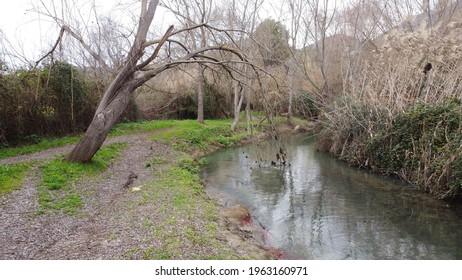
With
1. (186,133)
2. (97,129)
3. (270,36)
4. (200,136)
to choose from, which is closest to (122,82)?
(97,129)

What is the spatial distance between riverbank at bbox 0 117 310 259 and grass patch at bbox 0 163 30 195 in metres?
0.02

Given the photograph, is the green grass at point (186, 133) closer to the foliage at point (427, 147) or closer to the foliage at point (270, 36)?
the foliage at point (270, 36)

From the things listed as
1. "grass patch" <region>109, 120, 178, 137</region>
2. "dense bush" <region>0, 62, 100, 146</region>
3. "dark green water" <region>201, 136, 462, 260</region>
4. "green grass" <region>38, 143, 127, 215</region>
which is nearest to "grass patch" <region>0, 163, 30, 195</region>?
"green grass" <region>38, 143, 127, 215</region>

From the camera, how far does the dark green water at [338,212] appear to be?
22.8 feet

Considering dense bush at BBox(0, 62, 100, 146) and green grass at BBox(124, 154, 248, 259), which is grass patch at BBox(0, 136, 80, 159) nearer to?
dense bush at BBox(0, 62, 100, 146)

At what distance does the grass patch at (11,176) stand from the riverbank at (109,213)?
0.02 m

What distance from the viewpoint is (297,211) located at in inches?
364

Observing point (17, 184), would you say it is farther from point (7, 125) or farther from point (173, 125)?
point (173, 125)

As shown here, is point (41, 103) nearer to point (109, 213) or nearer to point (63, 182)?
point (63, 182)

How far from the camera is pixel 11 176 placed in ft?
29.1

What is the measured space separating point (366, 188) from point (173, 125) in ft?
44.3

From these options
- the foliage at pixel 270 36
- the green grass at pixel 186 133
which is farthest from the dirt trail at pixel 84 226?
the foliage at pixel 270 36

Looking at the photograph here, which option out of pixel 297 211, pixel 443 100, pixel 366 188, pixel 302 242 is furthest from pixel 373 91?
pixel 302 242

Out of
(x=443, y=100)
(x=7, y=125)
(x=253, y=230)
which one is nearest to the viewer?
(x=253, y=230)
